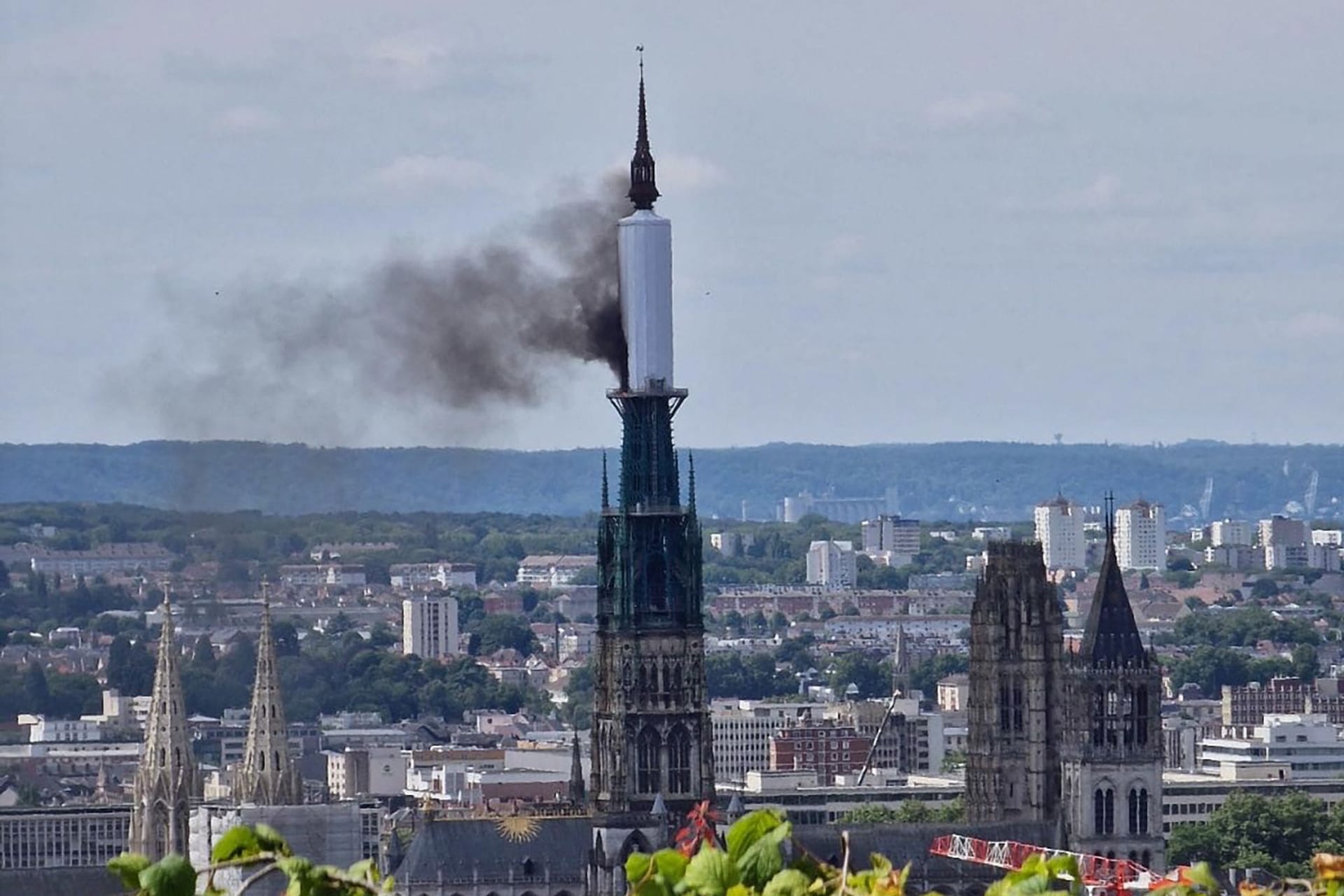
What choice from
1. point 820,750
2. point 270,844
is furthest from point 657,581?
point 820,750

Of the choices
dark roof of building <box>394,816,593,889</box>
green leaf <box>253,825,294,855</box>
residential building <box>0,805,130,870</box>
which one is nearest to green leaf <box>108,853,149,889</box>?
green leaf <box>253,825,294,855</box>

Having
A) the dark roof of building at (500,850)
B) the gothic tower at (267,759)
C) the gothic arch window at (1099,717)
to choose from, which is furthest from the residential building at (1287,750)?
the gothic tower at (267,759)

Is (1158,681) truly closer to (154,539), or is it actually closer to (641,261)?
(641,261)

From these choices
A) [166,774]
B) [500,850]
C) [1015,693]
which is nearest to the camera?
[166,774]

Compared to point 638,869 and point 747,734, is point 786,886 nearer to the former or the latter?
point 638,869

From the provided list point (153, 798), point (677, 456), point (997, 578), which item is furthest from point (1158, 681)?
point (153, 798)

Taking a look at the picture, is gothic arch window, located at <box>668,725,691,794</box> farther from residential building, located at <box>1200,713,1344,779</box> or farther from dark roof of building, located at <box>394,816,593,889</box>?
residential building, located at <box>1200,713,1344,779</box>
